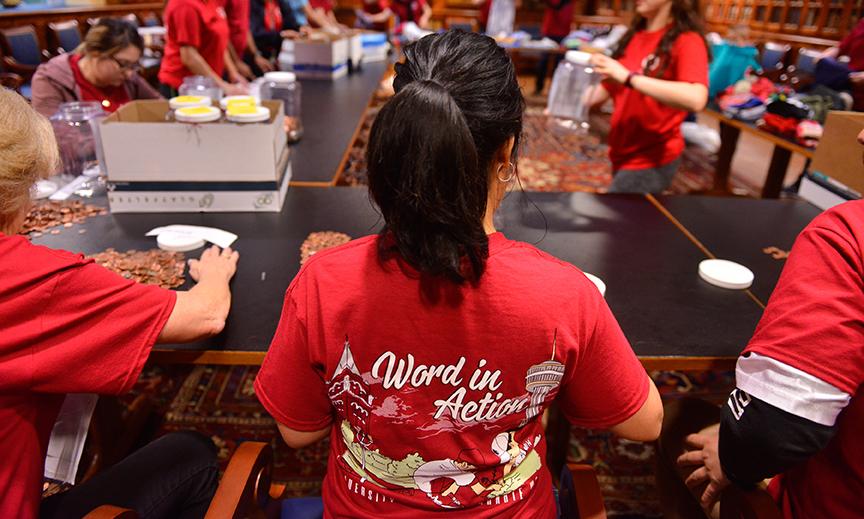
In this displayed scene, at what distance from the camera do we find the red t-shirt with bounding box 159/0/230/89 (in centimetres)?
300

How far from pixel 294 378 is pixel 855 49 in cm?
509

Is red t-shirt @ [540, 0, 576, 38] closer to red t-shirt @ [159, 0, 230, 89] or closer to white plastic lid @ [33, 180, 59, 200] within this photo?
red t-shirt @ [159, 0, 230, 89]

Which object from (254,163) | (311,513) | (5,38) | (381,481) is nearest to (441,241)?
(381,481)

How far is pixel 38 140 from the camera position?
0.86 m

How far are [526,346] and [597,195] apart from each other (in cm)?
132

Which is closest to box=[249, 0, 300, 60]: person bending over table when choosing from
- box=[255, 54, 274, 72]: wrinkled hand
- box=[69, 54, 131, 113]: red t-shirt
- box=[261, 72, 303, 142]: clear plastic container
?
box=[255, 54, 274, 72]: wrinkled hand

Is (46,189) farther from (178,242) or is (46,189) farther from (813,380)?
(813,380)

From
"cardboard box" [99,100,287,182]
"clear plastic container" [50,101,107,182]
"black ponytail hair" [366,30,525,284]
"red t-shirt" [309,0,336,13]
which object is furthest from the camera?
"red t-shirt" [309,0,336,13]

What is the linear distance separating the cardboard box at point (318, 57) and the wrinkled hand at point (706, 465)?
3.35 metres

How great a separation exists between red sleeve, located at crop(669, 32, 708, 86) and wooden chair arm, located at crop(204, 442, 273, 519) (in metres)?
1.79

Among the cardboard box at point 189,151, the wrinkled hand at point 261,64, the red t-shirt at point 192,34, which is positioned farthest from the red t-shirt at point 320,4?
the cardboard box at point 189,151

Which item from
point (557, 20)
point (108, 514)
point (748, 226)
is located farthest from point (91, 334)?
point (557, 20)

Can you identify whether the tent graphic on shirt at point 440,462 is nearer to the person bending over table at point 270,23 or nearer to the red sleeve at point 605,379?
the red sleeve at point 605,379

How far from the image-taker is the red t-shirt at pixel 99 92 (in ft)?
7.68
